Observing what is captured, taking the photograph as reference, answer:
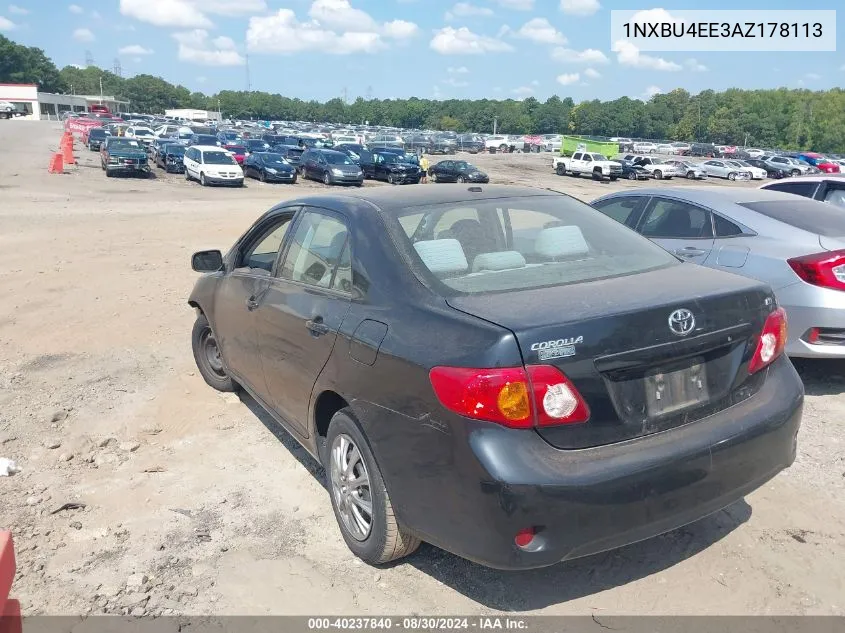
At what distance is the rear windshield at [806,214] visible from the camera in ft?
18.0

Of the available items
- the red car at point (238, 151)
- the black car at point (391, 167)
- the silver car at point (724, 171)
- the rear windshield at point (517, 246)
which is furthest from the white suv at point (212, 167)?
the silver car at point (724, 171)

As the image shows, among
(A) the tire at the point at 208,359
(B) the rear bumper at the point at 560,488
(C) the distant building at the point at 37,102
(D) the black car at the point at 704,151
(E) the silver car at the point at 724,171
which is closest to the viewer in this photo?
(B) the rear bumper at the point at 560,488

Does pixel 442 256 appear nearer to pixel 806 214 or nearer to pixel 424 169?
pixel 806 214

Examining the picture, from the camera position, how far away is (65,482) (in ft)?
13.5

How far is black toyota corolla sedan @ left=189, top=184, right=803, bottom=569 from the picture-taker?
98.2 inches

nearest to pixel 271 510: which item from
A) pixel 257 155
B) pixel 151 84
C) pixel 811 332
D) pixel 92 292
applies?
pixel 811 332

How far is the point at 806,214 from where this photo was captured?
575 centimetres

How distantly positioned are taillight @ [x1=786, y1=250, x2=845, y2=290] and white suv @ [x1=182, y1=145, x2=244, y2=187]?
2701 centimetres

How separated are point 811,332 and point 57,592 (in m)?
5.09

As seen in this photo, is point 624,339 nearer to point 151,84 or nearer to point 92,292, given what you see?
point 92,292

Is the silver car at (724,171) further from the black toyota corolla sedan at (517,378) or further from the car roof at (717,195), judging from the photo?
the black toyota corolla sedan at (517,378)

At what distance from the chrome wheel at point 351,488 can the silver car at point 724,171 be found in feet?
183

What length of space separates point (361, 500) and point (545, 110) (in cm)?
15819

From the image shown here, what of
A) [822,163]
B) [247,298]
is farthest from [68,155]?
[822,163]
